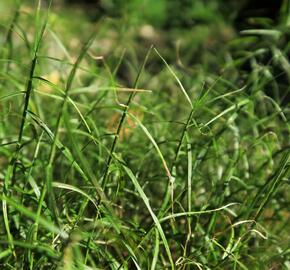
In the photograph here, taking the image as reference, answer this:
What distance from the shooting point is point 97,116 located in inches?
82.8

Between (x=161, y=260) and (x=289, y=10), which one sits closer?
(x=161, y=260)

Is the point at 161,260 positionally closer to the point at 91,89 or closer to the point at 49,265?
the point at 49,265

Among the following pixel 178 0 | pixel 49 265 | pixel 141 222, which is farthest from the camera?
pixel 178 0

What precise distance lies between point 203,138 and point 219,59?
104 cm

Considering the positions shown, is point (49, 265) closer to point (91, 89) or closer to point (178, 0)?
point (91, 89)

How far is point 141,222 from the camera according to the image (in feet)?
5.70

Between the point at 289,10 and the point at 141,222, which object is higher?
the point at 289,10

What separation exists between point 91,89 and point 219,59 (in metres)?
1.89

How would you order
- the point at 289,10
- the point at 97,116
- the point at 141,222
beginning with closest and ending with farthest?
the point at 141,222, the point at 289,10, the point at 97,116

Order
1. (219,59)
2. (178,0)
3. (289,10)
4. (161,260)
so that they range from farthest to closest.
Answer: (178,0), (219,59), (289,10), (161,260)

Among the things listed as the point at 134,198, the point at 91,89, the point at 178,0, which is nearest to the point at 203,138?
the point at 134,198

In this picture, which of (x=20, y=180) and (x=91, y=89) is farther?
(x=20, y=180)

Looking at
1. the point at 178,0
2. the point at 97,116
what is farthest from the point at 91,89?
the point at 178,0

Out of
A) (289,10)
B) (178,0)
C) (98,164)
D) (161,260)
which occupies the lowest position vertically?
(178,0)
